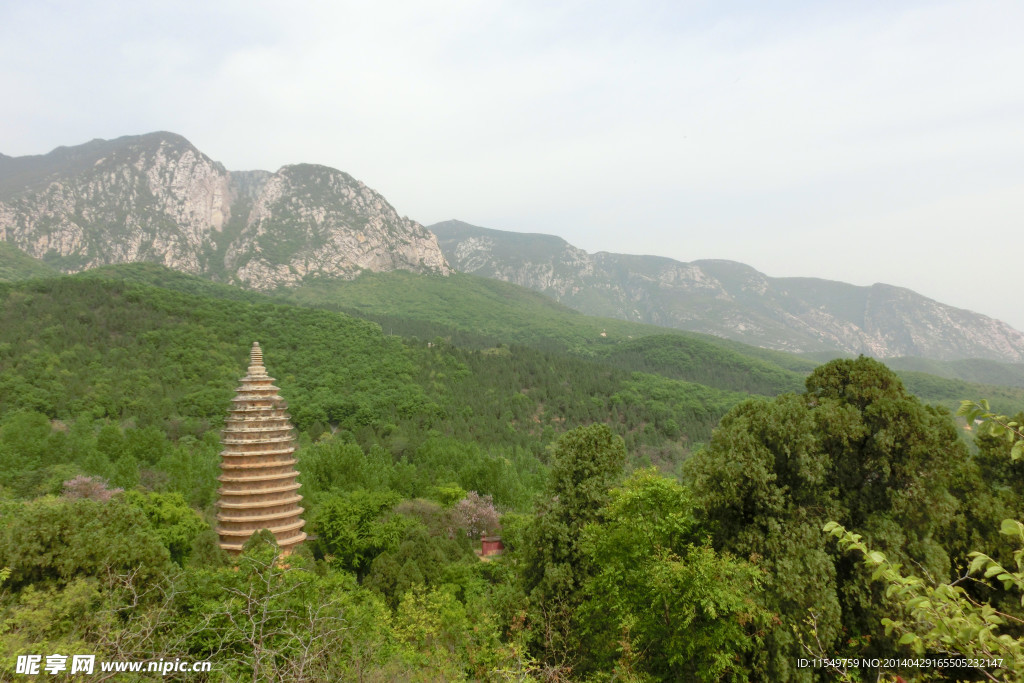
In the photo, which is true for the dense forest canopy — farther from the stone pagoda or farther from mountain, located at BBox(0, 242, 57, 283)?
mountain, located at BBox(0, 242, 57, 283)

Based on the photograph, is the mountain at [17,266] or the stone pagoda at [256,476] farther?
the mountain at [17,266]

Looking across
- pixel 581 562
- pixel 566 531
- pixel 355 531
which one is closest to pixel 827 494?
pixel 581 562

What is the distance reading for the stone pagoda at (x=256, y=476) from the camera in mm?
30953

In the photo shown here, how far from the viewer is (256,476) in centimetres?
3155

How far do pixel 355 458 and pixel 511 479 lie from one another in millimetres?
14076

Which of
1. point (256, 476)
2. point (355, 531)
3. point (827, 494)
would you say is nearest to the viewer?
point (827, 494)

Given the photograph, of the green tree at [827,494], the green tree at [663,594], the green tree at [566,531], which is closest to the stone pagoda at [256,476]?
the green tree at [566,531]

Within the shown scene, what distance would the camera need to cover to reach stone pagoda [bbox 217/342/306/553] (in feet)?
102

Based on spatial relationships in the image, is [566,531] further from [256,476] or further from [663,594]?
[256,476]

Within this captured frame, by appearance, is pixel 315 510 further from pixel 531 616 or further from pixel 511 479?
pixel 531 616

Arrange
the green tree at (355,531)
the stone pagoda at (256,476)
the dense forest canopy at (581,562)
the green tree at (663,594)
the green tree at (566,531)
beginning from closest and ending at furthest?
the dense forest canopy at (581,562), the green tree at (663,594), the green tree at (566,531), the stone pagoda at (256,476), the green tree at (355,531)

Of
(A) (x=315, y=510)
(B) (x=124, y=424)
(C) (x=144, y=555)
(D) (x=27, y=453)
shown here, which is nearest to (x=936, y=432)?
(C) (x=144, y=555)

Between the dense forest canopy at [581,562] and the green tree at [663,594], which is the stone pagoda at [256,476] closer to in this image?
the dense forest canopy at [581,562]

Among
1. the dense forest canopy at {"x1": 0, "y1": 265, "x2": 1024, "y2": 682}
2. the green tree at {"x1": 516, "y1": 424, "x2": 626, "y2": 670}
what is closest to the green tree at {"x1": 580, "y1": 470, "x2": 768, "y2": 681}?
the dense forest canopy at {"x1": 0, "y1": 265, "x2": 1024, "y2": 682}
